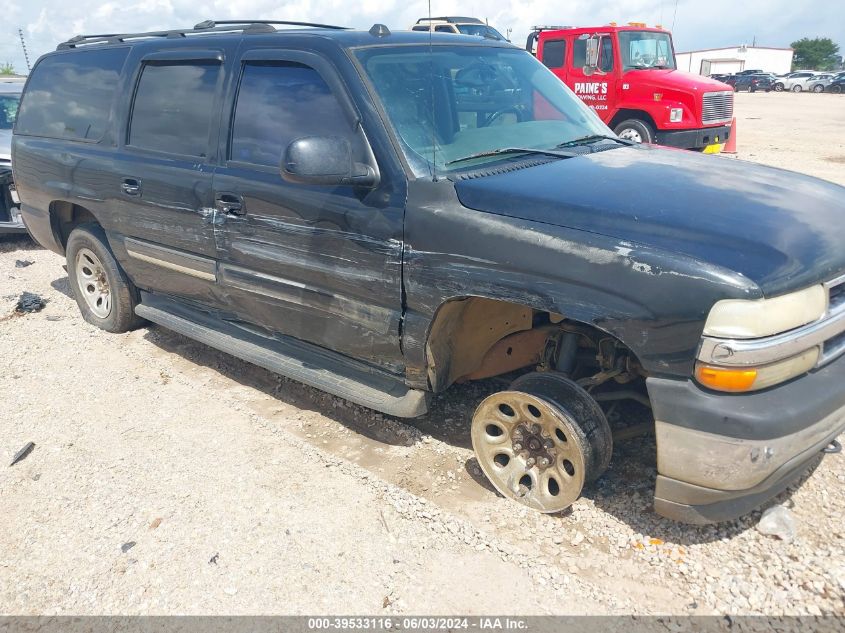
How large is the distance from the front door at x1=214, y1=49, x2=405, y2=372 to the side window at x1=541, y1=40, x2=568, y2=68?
9844mm

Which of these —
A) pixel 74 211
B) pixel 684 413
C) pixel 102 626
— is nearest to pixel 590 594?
pixel 684 413

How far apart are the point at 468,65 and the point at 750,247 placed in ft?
6.29

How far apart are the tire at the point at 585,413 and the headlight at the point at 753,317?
721 millimetres

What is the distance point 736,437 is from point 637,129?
1027cm

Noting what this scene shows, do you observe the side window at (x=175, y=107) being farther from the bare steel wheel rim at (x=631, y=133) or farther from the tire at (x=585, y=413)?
the bare steel wheel rim at (x=631, y=133)

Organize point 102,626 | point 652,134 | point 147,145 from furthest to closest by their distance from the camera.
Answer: point 652,134, point 147,145, point 102,626

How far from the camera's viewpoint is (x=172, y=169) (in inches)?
153

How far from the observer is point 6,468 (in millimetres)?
3451

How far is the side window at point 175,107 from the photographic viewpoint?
12.3 ft

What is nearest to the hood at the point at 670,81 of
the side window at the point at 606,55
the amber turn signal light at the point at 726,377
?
the side window at the point at 606,55

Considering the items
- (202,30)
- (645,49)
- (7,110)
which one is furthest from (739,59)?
(202,30)

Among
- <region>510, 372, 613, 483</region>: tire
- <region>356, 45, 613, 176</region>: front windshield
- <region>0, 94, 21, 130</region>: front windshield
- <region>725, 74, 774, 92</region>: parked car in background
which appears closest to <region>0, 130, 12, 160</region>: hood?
<region>0, 94, 21, 130</region>: front windshield

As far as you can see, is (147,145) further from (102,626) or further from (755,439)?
(755,439)

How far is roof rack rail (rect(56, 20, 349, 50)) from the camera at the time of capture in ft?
12.4
